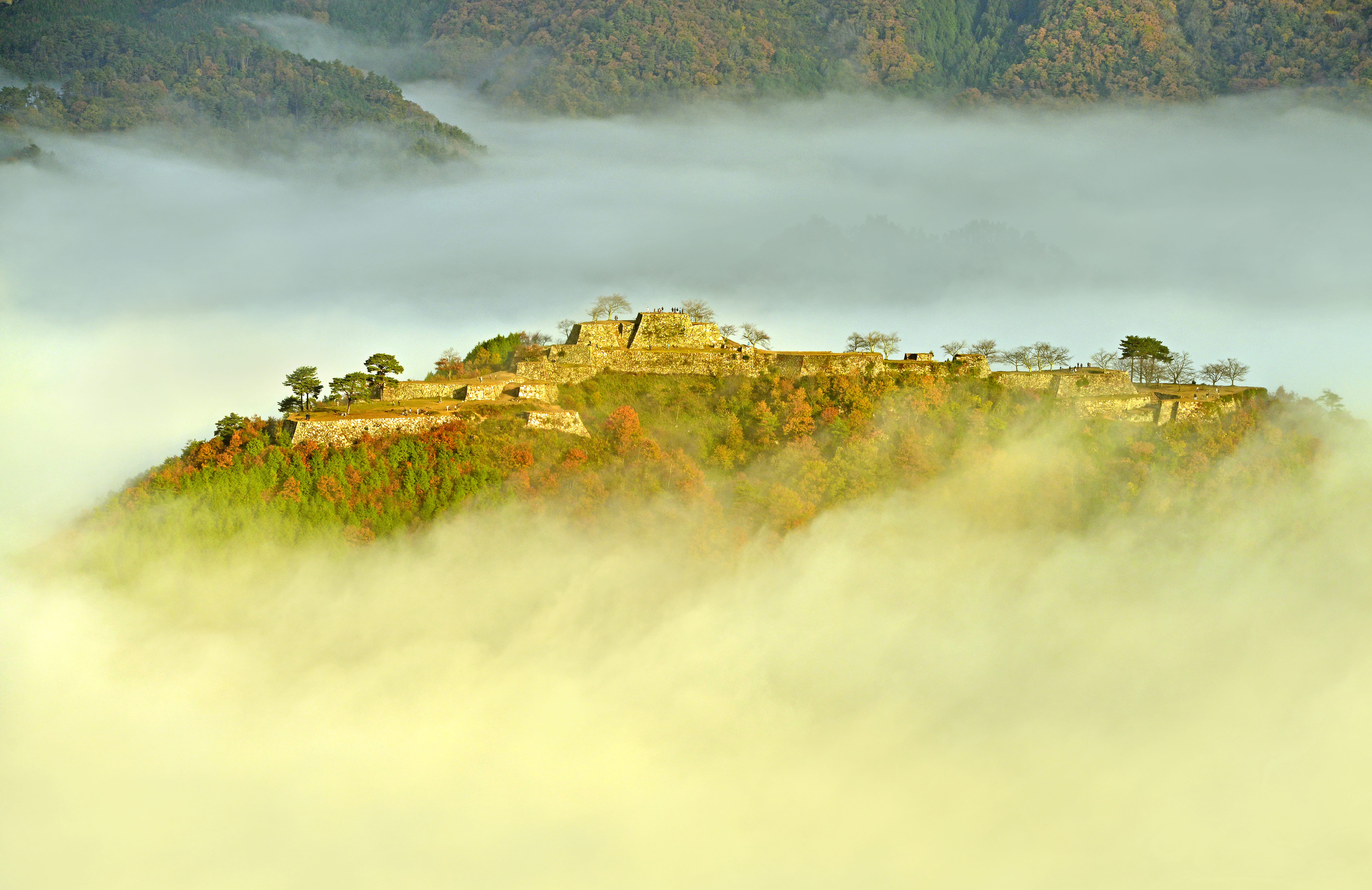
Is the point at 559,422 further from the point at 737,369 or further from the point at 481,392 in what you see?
the point at 737,369

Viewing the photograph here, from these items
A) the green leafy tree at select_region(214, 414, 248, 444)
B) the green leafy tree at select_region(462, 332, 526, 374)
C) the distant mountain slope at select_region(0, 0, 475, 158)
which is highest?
the distant mountain slope at select_region(0, 0, 475, 158)

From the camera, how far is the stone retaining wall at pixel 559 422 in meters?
78.1

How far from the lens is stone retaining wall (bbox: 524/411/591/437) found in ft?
256

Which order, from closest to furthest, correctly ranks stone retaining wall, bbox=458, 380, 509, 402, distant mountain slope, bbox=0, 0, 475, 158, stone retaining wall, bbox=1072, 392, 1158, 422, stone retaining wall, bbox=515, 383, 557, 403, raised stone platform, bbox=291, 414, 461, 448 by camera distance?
raised stone platform, bbox=291, 414, 461, 448
stone retaining wall, bbox=458, 380, 509, 402
stone retaining wall, bbox=515, 383, 557, 403
stone retaining wall, bbox=1072, 392, 1158, 422
distant mountain slope, bbox=0, 0, 475, 158

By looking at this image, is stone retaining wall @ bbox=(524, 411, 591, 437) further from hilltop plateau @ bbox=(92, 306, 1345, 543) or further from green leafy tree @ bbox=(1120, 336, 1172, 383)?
green leafy tree @ bbox=(1120, 336, 1172, 383)

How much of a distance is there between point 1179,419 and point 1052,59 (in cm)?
12682

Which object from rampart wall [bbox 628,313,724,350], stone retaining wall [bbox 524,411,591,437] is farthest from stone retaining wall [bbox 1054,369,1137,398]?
stone retaining wall [bbox 524,411,591,437]

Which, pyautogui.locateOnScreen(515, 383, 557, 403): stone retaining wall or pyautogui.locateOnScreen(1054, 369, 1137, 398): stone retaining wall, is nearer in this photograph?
pyautogui.locateOnScreen(515, 383, 557, 403): stone retaining wall

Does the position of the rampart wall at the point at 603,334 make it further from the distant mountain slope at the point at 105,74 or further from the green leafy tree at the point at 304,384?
the distant mountain slope at the point at 105,74

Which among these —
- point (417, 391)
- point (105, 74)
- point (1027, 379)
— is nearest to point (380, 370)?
point (417, 391)

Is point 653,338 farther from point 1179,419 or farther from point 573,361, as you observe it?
point 1179,419

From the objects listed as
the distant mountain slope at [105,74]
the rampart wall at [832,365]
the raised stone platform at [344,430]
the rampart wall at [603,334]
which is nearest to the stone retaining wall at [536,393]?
the rampart wall at [603,334]

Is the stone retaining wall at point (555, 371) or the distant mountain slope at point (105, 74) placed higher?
the distant mountain slope at point (105, 74)

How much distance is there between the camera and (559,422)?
259 feet
